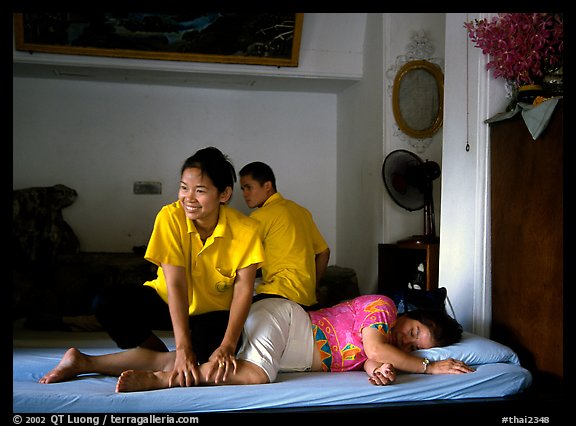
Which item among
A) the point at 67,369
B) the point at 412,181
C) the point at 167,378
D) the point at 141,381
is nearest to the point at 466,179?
the point at 412,181

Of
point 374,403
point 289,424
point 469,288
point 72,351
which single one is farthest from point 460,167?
point 72,351

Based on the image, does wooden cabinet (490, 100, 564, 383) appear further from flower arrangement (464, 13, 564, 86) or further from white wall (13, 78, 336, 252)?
white wall (13, 78, 336, 252)

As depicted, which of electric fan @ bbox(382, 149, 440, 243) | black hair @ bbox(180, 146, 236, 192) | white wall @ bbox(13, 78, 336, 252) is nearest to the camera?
→ black hair @ bbox(180, 146, 236, 192)

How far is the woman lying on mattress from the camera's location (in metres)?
2.56

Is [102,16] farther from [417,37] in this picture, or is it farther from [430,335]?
[430,335]

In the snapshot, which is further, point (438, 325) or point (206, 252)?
point (438, 325)

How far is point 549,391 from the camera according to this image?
2811 millimetres

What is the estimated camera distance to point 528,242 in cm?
305

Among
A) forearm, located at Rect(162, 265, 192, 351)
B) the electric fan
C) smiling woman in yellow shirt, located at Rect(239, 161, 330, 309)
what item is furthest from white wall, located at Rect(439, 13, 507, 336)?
forearm, located at Rect(162, 265, 192, 351)

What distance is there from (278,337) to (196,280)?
48 cm

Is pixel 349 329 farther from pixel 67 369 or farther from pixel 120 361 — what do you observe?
pixel 67 369

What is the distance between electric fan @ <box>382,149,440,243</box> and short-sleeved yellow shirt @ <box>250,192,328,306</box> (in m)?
1.56

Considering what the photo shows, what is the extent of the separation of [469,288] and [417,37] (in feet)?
10.1

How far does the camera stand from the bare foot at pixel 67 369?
259 cm
